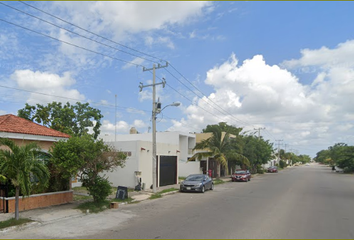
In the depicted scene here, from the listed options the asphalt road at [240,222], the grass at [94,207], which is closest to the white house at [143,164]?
the grass at [94,207]

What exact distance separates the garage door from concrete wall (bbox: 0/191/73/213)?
10.9m

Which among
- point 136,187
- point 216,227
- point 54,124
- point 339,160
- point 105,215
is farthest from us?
point 339,160

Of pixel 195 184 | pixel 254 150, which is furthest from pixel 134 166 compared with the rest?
pixel 254 150

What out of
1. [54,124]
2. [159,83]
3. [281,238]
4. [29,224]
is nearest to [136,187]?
[159,83]

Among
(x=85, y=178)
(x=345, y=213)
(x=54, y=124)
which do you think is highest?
(x=54, y=124)

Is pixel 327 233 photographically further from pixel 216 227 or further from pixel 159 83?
pixel 159 83

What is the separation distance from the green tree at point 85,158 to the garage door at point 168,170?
424 inches

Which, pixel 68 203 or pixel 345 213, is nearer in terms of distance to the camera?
pixel 345 213

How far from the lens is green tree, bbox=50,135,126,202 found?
1221 cm

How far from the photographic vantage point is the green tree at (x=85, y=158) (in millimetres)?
12211

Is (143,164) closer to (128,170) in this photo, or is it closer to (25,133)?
(128,170)

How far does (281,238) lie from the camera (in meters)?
7.76

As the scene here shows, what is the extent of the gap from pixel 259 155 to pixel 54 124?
34114mm

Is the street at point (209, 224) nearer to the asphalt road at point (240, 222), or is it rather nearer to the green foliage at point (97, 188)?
the asphalt road at point (240, 222)
